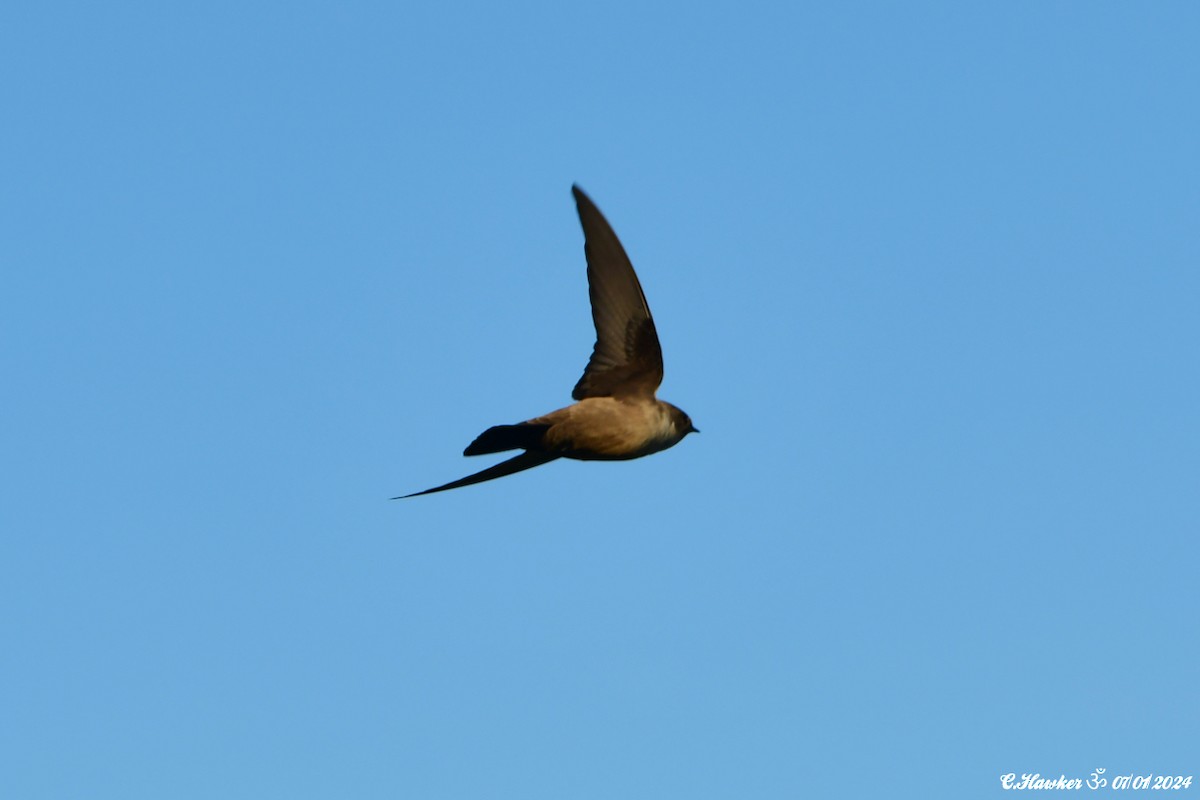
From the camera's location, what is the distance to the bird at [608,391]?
40.1 ft

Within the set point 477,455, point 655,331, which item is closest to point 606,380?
point 655,331

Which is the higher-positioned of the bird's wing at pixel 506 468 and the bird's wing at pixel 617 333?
the bird's wing at pixel 617 333

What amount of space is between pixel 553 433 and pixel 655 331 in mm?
1274

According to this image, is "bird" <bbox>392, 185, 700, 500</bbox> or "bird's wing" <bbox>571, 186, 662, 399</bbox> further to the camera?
"bird's wing" <bbox>571, 186, 662, 399</bbox>

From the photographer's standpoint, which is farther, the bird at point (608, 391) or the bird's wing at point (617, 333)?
the bird's wing at point (617, 333)

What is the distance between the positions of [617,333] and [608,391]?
509mm

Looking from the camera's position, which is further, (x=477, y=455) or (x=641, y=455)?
(x=641, y=455)

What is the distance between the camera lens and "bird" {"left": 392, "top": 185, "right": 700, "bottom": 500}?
12211mm

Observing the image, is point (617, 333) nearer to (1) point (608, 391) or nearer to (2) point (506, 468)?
(1) point (608, 391)

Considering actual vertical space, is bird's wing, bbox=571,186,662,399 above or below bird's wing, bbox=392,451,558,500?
above

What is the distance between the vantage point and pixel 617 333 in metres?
12.7

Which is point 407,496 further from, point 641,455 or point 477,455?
point 641,455

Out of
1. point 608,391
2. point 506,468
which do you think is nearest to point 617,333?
point 608,391

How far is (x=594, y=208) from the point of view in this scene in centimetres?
1209
